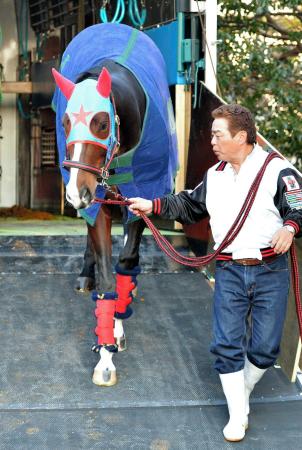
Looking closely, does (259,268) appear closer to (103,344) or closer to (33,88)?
(103,344)

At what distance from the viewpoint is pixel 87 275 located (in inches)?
215

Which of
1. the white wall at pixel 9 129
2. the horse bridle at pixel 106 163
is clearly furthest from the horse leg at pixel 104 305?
the white wall at pixel 9 129

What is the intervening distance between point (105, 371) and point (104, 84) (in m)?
1.44

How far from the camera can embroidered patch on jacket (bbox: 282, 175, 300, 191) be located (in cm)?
325

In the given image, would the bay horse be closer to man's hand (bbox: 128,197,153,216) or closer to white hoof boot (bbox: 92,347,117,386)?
white hoof boot (bbox: 92,347,117,386)

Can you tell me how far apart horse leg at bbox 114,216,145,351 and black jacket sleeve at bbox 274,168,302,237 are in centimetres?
132

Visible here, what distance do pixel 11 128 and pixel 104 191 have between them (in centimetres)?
454

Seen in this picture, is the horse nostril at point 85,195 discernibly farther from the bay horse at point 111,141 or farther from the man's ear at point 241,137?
the man's ear at point 241,137

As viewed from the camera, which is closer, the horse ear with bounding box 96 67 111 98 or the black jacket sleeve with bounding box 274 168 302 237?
the black jacket sleeve with bounding box 274 168 302 237

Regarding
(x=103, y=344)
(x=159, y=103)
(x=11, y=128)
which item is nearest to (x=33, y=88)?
(x=11, y=128)

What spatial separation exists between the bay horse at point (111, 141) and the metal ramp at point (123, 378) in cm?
22

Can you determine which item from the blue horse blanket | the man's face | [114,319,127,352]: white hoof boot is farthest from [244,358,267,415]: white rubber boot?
the blue horse blanket

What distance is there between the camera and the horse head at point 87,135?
134 inches

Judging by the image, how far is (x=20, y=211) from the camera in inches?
310
